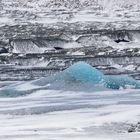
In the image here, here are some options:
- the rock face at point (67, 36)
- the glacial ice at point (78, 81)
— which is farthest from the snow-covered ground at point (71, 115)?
the rock face at point (67, 36)

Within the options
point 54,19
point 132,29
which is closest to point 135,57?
point 132,29

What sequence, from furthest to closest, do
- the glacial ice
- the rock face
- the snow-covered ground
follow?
the rock face → the glacial ice → the snow-covered ground

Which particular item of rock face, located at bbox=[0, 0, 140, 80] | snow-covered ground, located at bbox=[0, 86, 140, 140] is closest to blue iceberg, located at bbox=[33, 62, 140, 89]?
snow-covered ground, located at bbox=[0, 86, 140, 140]

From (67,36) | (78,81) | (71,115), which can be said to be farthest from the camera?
(67,36)

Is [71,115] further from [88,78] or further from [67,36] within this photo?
[67,36]

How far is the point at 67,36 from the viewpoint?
15.6 ft

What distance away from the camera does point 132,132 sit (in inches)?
93.7

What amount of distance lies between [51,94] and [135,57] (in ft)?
4.03

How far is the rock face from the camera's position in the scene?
14.6 feet

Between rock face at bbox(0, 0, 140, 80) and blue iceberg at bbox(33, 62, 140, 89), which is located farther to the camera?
rock face at bbox(0, 0, 140, 80)

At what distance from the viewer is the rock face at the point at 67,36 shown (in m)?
4.45

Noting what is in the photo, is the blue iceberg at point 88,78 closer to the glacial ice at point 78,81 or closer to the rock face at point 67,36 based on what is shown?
the glacial ice at point 78,81

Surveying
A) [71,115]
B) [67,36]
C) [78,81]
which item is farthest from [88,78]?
[67,36]

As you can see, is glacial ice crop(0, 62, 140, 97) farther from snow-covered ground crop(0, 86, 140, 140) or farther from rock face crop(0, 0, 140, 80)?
rock face crop(0, 0, 140, 80)
